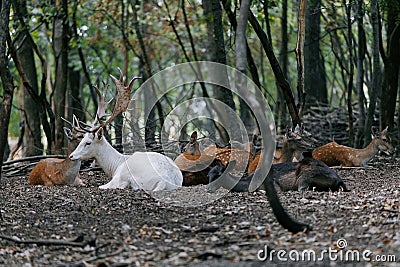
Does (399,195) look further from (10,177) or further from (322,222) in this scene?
(10,177)

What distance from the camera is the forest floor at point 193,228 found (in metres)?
5.09

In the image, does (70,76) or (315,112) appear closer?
(315,112)

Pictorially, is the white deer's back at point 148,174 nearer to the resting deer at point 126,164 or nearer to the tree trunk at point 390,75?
the resting deer at point 126,164

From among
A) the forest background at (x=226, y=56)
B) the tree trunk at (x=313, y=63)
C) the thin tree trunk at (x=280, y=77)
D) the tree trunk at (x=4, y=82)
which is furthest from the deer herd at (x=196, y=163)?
the tree trunk at (x=313, y=63)

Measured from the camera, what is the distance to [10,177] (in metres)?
11.9

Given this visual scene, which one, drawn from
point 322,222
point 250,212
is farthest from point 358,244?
point 250,212

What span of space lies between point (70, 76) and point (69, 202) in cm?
1162

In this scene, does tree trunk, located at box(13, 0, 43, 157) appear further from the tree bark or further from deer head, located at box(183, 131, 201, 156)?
the tree bark

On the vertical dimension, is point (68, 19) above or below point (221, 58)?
above

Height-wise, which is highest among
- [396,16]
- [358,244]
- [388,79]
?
[396,16]

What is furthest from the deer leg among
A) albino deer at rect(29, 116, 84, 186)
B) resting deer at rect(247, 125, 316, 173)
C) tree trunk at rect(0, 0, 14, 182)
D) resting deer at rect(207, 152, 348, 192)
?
→ tree trunk at rect(0, 0, 14, 182)

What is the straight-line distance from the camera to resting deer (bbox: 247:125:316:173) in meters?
10.1

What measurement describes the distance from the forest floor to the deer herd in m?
0.39

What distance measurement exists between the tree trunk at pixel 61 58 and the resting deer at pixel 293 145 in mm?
4506
